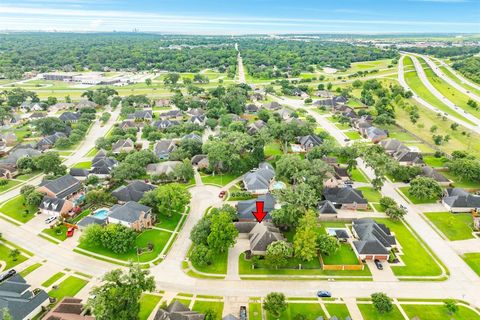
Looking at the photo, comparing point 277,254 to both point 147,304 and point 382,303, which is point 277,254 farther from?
point 147,304

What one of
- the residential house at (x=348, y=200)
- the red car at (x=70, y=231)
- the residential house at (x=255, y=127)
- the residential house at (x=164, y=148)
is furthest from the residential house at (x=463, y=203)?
the red car at (x=70, y=231)

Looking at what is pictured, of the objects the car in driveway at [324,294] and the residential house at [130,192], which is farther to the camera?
the residential house at [130,192]

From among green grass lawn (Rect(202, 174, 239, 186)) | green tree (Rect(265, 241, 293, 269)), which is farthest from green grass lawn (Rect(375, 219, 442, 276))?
green grass lawn (Rect(202, 174, 239, 186))

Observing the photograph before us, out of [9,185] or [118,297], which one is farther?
[9,185]

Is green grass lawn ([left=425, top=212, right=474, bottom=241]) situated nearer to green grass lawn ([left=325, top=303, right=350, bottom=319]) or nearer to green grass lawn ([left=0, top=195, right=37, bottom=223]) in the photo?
green grass lawn ([left=325, top=303, right=350, bottom=319])

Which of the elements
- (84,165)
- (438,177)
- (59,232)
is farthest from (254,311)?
(84,165)

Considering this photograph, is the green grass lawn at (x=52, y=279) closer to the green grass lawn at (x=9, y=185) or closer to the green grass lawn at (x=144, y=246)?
the green grass lawn at (x=144, y=246)
